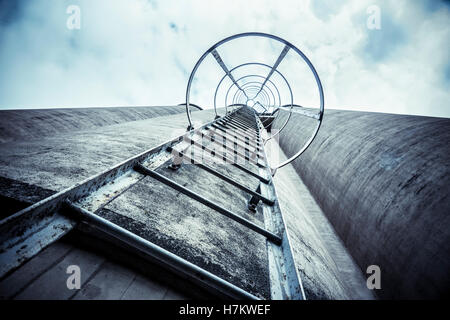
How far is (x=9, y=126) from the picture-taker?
5.67 metres

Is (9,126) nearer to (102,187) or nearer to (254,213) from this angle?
(102,187)

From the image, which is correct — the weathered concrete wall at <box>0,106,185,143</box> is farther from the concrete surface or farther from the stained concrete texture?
the concrete surface

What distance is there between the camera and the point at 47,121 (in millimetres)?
6703

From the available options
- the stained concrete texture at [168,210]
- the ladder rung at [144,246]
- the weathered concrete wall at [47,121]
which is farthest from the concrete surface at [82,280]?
the weathered concrete wall at [47,121]

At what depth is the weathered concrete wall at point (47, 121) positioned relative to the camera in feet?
18.6

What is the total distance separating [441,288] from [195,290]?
2.36m

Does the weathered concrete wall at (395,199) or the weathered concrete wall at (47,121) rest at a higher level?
the weathered concrete wall at (395,199)

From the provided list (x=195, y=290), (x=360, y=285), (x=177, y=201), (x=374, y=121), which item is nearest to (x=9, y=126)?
(x=177, y=201)

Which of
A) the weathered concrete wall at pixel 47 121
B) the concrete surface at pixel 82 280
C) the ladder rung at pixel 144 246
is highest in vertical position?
the ladder rung at pixel 144 246

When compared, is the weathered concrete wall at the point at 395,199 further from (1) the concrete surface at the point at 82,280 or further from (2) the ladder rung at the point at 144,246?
(1) the concrete surface at the point at 82,280

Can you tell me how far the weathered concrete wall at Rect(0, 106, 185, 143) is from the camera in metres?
5.68

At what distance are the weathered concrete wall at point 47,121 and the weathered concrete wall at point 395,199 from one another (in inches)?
255

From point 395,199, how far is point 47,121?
924 centimetres

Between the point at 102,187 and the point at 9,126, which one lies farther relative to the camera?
the point at 9,126
